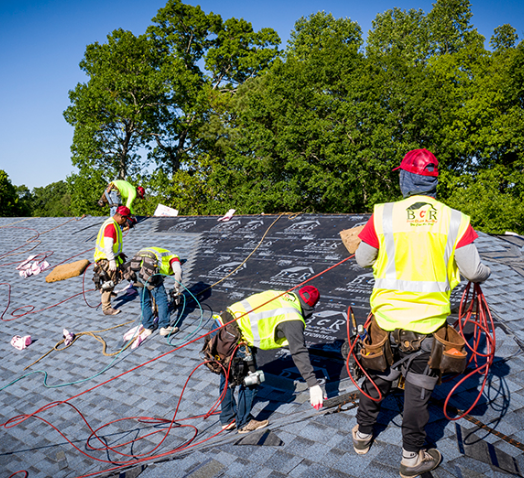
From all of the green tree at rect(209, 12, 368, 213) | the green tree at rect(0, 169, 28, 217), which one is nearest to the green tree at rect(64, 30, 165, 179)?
the green tree at rect(209, 12, 368, 213)

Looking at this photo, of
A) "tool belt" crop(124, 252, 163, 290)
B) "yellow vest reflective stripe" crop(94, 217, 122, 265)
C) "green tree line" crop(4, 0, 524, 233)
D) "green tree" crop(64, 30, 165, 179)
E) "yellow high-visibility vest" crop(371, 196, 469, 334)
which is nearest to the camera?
"yellow high-visibility vest" crop(371, 196, 469, 334)

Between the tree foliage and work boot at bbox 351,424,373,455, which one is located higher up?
the tree foliage

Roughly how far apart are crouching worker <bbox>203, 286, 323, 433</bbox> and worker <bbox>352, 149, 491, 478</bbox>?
2.89 ft

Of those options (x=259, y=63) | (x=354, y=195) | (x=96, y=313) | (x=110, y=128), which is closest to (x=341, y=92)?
(x=354, y=195)

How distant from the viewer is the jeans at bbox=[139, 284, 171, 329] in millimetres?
5910

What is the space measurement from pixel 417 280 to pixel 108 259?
582cm

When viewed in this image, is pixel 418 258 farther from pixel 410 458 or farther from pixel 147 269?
pixel 147 269

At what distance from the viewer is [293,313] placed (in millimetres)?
3439

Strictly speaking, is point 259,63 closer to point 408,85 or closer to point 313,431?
point 408,85

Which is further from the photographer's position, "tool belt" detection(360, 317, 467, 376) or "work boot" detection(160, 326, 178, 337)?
"work boot" detection(160, 326, 178, 337)

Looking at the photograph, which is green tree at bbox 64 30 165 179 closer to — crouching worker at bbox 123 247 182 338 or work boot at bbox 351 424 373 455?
crouching worker at bbox 123 247 182 338

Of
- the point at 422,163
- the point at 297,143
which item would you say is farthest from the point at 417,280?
the point at 297,143

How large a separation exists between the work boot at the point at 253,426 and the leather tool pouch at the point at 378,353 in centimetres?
125

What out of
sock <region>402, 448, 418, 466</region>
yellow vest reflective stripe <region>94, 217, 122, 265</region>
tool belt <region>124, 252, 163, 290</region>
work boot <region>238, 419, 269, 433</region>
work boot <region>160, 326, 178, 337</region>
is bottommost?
work boot <region>238, 419, 269, 433</region>
